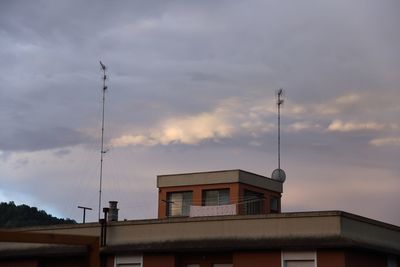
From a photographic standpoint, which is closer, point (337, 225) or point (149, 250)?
point (337, 225)

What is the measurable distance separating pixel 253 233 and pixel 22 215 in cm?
6387

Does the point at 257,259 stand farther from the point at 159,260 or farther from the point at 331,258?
the point at 159,260

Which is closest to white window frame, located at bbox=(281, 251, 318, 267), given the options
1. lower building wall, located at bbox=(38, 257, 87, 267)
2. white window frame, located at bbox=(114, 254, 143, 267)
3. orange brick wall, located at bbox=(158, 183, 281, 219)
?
white window frame, located at bbox=(114, 254, 143, 267)

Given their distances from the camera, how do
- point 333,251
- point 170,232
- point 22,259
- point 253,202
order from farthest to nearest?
point 253,202 < point 22,259 < point 170,232 < point 333,251

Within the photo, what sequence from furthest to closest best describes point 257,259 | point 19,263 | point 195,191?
point 195,191
point 19,263
point 257,259

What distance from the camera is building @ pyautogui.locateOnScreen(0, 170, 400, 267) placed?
31.7 m

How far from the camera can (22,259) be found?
39500 mm

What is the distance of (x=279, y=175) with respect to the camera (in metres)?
52.0

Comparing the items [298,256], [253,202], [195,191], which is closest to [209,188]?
[195,191]

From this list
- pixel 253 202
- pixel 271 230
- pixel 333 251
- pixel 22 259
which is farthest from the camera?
pixel 253 202

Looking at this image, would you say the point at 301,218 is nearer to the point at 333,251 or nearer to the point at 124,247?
the point at 333,251

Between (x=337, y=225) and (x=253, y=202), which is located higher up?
(x=253, y=202)

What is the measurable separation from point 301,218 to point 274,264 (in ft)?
7.49

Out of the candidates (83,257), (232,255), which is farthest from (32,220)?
(232,255)
